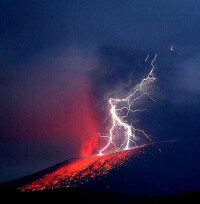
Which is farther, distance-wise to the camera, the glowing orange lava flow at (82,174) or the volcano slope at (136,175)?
the glowing orange lava flow at (82,174)

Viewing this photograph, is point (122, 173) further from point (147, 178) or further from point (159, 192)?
point (159, 192)

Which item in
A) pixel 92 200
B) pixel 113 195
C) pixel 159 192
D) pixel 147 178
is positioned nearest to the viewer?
pixel 92 200

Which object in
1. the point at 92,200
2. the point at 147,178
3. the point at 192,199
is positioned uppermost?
the point at 147,178

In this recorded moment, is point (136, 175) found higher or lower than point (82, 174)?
lower

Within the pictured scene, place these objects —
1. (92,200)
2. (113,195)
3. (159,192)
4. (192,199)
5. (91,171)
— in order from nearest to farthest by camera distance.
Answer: (192,199) < (92,200) < (113,195) < (159,192) < (91,171)

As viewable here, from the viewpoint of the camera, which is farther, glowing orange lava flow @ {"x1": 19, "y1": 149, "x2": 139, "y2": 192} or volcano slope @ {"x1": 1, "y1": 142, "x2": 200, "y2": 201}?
glowing orange lava flow @ {"x1": 19, "y1": 149, "x2": 139, "y2": 192}

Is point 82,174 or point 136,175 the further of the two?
point 82,174

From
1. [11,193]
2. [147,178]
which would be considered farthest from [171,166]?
[11,193]

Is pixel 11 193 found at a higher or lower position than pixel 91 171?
lower
